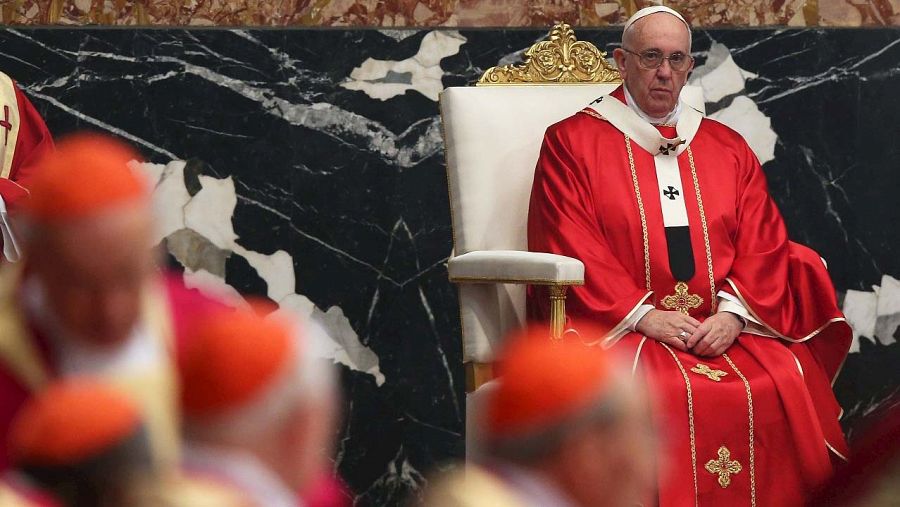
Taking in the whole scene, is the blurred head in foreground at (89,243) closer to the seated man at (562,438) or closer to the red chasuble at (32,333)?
the red chasuble at (32,333)

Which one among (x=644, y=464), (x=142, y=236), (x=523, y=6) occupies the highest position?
(x=523, y=6)

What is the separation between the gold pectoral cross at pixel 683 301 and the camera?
4105 millimetres

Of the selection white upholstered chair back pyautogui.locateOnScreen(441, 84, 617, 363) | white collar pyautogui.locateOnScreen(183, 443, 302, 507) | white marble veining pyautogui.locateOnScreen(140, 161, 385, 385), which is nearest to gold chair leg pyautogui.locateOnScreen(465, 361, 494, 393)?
white upholstered chair back pyautogui.locateOnScreen(441, 84, 617, 363)

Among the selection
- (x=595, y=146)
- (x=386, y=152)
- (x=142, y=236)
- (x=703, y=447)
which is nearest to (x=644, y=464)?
(x=142, y=236)

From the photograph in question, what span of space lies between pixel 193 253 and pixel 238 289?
23 centimetres

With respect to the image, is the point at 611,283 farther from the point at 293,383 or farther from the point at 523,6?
the point at 293,383

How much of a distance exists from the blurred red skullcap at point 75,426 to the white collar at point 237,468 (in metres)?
0.04

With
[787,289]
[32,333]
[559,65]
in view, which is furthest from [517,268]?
[32,333]

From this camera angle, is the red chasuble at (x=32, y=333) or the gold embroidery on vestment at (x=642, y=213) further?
the gold embroidery on vestment at (x=642, y=213)

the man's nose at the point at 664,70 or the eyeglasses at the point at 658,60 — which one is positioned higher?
the eyeglasses at the point at 658,60

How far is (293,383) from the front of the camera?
67 cm

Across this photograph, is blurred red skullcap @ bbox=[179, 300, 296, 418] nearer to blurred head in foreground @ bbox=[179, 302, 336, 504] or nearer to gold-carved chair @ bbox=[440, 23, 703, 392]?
blurred head in foreground @ bbox=[179, 302, 336, 504]

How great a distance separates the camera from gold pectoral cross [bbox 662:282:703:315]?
13.5 ft

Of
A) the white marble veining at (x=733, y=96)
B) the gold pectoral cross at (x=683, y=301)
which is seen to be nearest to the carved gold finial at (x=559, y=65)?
the gold pectoral cross at (x=683, y=301)
